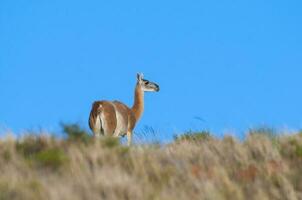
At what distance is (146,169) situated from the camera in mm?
10250

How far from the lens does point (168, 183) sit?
984cm

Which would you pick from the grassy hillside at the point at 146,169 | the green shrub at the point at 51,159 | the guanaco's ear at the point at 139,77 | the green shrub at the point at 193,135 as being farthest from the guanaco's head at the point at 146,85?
the green shrub at the point at 51,159

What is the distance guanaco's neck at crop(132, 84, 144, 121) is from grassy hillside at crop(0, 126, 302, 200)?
493 inches

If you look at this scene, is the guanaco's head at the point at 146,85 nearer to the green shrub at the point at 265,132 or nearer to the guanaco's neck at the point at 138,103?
the guanaco's neck at the point at 138,103

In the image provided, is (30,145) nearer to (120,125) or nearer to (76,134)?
(76,134)

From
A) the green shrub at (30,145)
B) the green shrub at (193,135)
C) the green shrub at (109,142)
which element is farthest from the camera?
the green shrub at (193,135)

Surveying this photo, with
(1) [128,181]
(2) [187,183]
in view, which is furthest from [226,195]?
(1) [128,181]

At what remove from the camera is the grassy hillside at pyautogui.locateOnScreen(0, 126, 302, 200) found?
30.1 feet

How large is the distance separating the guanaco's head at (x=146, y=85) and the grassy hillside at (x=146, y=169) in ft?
46.2

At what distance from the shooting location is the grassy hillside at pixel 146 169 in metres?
9.18

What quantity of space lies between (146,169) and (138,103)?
49.9 feet

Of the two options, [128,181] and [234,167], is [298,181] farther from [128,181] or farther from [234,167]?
[128,181]

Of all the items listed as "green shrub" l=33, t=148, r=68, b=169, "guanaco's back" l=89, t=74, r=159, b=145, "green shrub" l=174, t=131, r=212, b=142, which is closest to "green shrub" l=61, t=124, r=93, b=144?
"green shrub" l=33, t=148, r=68, b=169

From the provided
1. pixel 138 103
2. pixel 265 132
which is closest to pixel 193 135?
pixel 265 132
